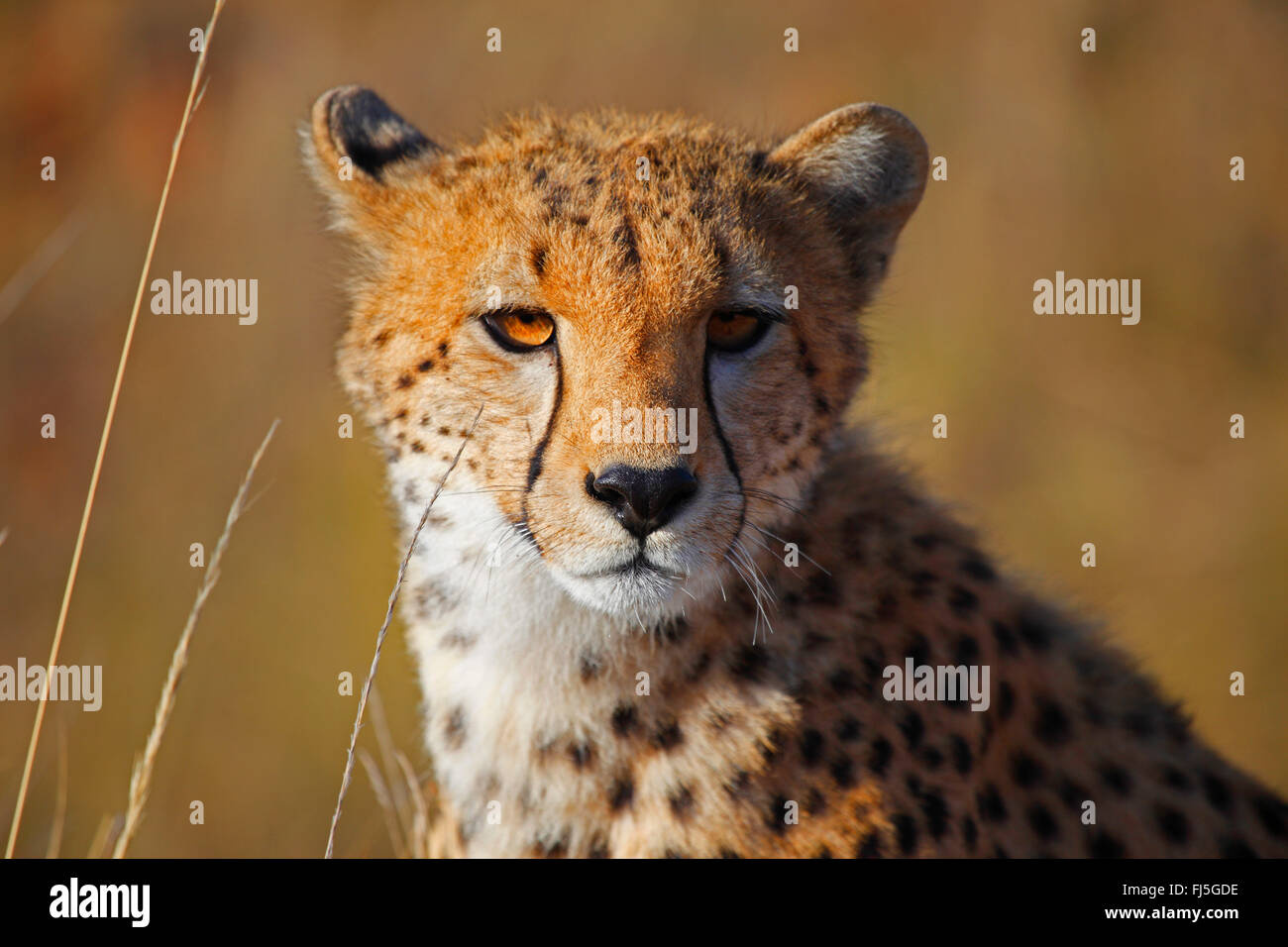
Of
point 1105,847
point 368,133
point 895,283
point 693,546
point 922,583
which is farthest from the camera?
point 895,283

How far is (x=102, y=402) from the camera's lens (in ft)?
24.0

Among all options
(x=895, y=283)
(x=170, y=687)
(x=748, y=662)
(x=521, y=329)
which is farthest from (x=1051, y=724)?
(x=895, y=283)

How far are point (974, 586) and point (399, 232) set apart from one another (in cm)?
143

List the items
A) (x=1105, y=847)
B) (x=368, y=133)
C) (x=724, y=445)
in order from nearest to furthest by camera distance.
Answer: (x=724, y=445), (x=1105, y=847), (x=368, y=133)

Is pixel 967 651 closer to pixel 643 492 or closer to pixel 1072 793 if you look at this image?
pixel 1072 793

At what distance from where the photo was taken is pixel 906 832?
2.44 metres

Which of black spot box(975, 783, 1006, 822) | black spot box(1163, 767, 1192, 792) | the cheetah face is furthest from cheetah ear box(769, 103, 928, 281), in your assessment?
black spot box(1163, 767, 1192, 792)

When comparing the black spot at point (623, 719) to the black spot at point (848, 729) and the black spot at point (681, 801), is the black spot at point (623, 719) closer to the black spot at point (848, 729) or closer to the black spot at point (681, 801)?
the black spot at point (681, 801)

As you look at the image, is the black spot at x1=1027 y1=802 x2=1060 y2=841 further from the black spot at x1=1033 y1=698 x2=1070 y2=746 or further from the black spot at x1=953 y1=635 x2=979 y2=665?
the black spot at x1=953 y1=635 x2=979 y2=665

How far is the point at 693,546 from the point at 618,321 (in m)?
0.42

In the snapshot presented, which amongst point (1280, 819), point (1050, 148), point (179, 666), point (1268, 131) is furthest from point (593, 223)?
point (1268, 131)

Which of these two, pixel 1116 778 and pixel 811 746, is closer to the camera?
pixel 811 746
